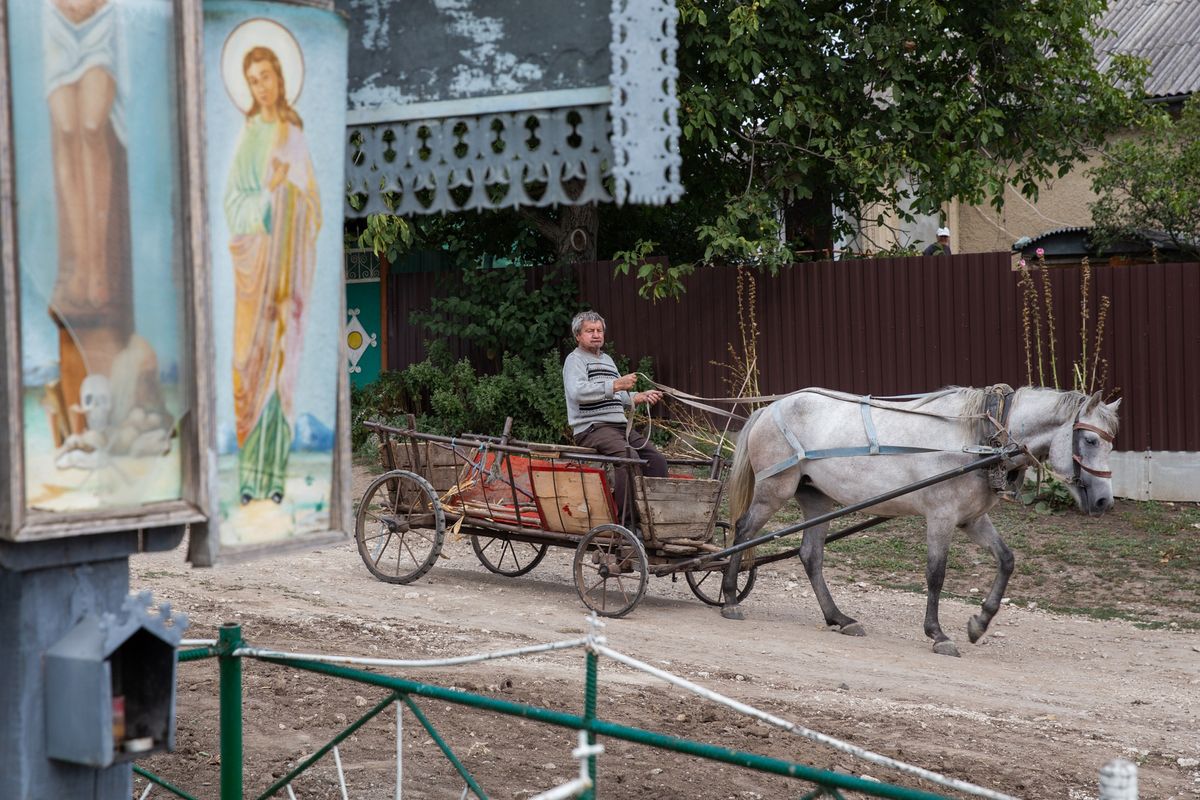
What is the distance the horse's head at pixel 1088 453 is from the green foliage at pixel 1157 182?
27.7ft

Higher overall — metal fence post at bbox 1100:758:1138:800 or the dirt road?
metal fence post at bbox 1100:758:1138:800

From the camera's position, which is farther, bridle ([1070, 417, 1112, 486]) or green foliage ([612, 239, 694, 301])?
green foliage ([612, 239, 694, 301])

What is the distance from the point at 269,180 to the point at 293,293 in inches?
11.6

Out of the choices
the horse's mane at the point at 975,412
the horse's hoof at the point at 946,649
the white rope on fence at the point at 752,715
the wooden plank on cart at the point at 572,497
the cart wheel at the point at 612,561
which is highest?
the horse's mane at the point at 975,412

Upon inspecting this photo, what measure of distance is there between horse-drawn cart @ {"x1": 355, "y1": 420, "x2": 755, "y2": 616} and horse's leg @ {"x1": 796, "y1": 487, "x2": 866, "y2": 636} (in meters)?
0.46

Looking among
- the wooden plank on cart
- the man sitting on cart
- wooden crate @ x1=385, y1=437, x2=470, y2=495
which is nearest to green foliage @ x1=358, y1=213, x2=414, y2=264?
wooden crate @ x1=385, y1=437, x2=470, y2=495

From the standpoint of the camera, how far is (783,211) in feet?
54.5

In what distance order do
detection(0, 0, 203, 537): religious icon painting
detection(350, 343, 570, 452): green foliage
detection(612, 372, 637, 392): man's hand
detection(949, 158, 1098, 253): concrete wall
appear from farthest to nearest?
detection(949, 158, 1098, 253): concrete wall < detection(350, 343, 570, 452): green foliage < detection(612, 372, 637, 392): man's hand < detection(0, 0, 203, 537): religious icon painting

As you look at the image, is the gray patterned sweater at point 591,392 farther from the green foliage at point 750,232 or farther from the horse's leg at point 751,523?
the green foliage at point 750,232

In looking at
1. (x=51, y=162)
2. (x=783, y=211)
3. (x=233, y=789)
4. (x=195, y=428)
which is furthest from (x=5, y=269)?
(x=783, y=211)

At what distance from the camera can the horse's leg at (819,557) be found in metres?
9.29

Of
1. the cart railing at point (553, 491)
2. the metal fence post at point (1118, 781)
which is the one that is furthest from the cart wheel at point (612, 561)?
the metal fence post at point (1118, 781)

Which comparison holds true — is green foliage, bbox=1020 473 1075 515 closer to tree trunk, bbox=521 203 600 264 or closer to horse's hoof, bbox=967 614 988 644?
horse's hoof, bbox=967 614 988 644

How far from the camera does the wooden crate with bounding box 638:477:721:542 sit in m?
9.19
